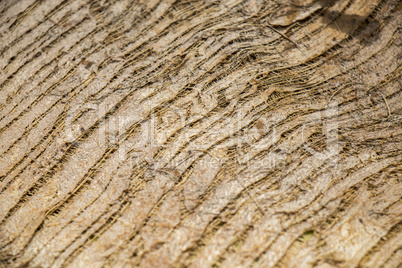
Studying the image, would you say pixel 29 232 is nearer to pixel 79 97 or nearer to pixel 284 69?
pixel 79 97

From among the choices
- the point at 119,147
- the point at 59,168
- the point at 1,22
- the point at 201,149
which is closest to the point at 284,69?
the point at 201,149

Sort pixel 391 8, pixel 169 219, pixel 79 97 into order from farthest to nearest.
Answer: pixel 391 8 < pixel 79 97 < pixel 169 219

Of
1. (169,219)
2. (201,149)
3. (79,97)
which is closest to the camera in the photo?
(169,219)

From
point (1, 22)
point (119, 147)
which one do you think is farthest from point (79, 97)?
point (1, 22)

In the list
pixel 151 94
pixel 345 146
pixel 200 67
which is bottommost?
pixel 345 146

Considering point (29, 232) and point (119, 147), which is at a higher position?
point (119, 147)

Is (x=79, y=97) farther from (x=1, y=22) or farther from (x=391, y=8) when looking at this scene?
(x=391, y=8)

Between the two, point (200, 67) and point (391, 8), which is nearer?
point (200, 67)
